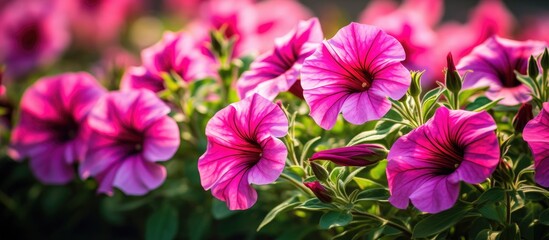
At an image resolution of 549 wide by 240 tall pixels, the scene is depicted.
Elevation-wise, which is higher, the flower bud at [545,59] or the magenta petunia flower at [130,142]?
the flower bud at [545,59]

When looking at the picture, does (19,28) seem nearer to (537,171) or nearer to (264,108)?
(264,108)

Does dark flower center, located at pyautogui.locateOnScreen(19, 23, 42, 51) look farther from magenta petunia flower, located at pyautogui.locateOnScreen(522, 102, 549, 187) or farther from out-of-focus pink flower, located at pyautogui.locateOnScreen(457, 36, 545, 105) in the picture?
magenta petunia flower, located at pyautogui.locateOnScreen(522, 102, 549, 187)

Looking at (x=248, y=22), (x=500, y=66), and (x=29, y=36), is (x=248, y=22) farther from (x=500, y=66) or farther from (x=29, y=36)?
(x=29, y=36)

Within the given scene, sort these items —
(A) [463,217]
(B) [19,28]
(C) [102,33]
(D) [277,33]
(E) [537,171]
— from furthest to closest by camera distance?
(C) [102,33]
(B) [19,28]
(D) [277,33]
(A) [463,217]
(E) [537,171]

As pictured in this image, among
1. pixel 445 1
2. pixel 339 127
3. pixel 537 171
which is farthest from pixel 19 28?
pixel 445 1

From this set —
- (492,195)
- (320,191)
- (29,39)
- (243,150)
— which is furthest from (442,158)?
(29,39)

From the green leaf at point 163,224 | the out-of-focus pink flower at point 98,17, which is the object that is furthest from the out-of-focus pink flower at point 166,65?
the out-of-focus pink flower at point 98,17

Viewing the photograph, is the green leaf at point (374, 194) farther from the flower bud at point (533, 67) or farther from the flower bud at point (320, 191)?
the flower bud at point (533, 67)
